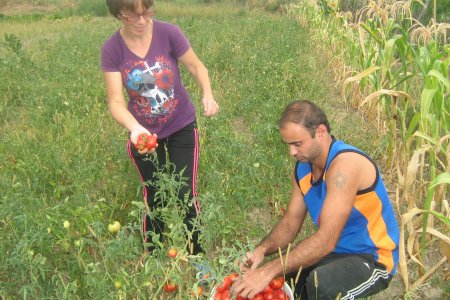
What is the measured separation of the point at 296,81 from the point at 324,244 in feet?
11.7

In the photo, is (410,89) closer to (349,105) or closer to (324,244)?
(349,105)

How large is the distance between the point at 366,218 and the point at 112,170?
85.4 inches

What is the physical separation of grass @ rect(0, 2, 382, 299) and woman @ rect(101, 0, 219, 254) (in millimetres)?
281

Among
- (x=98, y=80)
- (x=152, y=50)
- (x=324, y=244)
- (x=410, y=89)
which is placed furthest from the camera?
(x=98, y=80)

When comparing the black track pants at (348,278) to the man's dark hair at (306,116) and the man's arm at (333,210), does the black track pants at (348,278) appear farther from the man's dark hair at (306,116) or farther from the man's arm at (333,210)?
the man's dark hair at (306,116)

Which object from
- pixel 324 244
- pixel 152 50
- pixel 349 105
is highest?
Result: pixel 152 50

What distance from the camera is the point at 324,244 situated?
204 cm

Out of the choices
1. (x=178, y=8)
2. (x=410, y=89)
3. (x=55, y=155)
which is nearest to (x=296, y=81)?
(x=410, y=89)

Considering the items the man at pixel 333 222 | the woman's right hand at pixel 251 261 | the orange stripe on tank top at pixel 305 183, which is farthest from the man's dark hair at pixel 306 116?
the woman's right hand at pixel 251 261

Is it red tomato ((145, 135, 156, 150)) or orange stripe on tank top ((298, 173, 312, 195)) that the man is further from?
red tomato ((145, 135, 156, 150))

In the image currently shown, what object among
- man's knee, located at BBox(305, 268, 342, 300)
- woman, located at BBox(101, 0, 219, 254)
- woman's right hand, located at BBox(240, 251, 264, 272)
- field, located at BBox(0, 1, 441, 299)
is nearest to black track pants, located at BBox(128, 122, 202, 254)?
woman, located at BBox(101, 0, 219, 254)

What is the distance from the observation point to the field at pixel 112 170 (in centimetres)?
197

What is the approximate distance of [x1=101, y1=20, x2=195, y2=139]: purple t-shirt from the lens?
2.40m

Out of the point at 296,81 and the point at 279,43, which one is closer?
the point at 296,81
